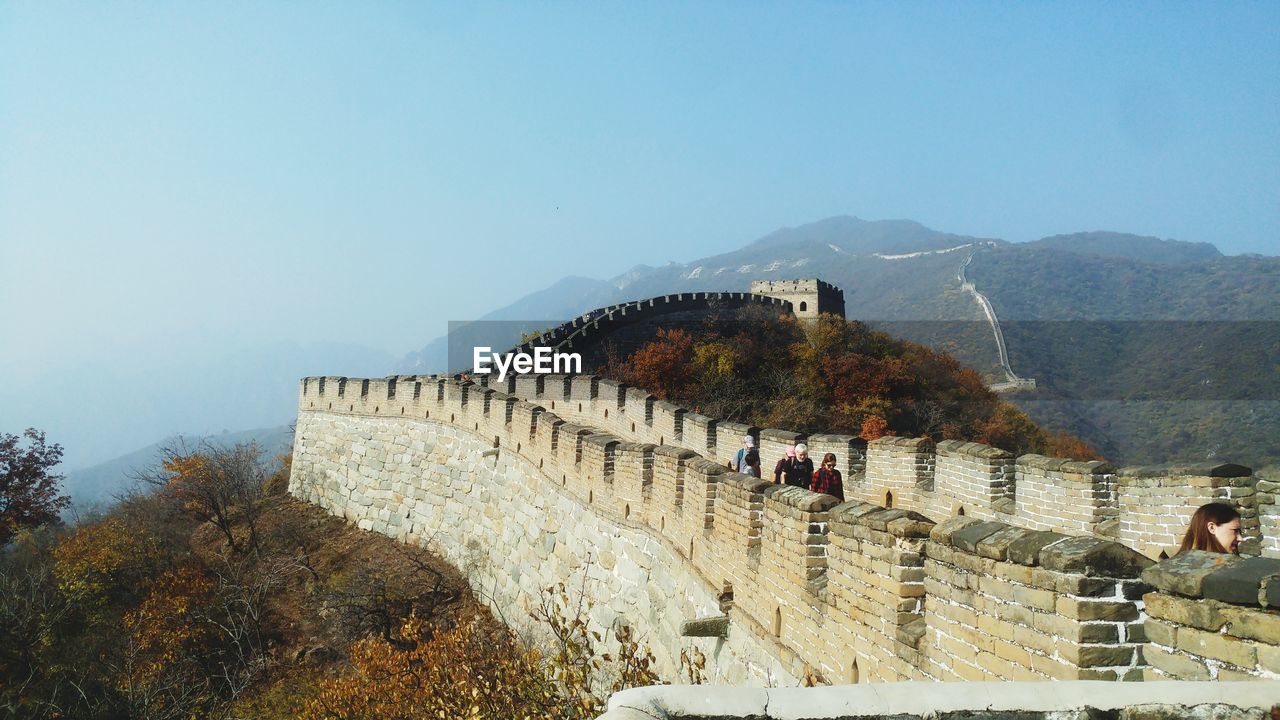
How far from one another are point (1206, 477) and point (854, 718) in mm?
3810

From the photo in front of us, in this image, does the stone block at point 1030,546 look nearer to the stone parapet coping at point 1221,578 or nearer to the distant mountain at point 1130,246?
the stone parapet coping at point 1221,578

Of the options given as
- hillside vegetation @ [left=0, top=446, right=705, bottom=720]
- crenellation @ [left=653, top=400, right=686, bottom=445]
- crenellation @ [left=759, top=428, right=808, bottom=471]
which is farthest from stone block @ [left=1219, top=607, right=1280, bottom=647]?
crenellation @ [left=653, top=400, right=686, bottom=445]

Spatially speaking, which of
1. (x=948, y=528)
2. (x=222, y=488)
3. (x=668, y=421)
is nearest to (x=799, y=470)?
(x=948, y=528)

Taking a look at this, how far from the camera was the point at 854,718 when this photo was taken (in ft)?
7.20

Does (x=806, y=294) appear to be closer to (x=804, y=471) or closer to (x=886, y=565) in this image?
(x=804, y=471)

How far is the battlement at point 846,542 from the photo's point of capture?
9.50 ft

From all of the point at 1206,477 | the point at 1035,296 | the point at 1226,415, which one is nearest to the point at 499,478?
the point at 1206,477

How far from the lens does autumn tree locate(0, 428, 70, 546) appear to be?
27375 millimetres

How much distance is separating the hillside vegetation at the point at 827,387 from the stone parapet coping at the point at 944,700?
2027cm

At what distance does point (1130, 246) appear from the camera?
16238cm

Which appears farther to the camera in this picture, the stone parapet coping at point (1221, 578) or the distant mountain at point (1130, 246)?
the distant mountain at point (1130, 246)

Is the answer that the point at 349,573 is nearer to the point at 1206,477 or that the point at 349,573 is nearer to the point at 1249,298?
the point at 1206,477

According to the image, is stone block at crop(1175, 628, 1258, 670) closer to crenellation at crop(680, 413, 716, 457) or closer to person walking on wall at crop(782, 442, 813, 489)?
person walking on wall at crop(782, 442, 813, 489)

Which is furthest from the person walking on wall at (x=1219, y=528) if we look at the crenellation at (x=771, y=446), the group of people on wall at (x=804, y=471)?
the crenellation at (x=771, y=446)
